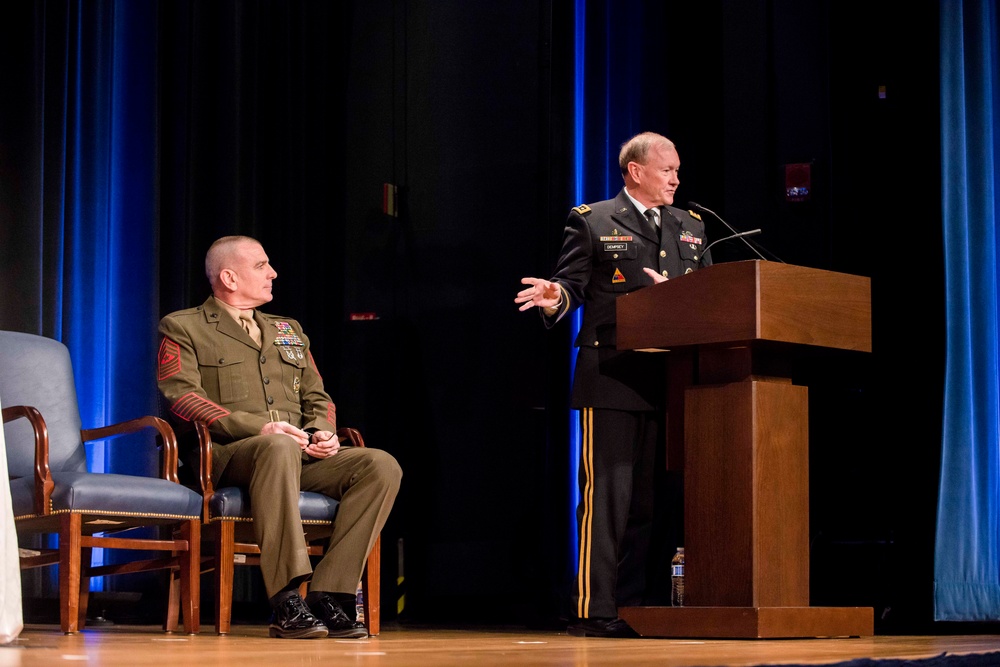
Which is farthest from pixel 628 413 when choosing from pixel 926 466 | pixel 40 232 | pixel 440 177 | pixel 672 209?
pixel 40 232

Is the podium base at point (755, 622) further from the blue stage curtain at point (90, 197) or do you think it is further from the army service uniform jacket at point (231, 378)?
the blue stage curtain at point (90, 197)

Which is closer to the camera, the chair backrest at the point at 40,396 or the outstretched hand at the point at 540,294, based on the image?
the outstretched hand at the point at 540,294

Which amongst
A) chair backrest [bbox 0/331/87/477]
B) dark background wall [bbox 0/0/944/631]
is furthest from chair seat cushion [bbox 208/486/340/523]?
dark background wall [bbox 0/0/944/631]

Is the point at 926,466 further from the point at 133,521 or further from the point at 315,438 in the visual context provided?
the point at 133,521

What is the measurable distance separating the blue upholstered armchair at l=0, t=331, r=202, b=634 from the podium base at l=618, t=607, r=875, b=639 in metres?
1.24

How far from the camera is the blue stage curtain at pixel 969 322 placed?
3.48m

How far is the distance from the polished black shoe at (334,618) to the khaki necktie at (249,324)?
2.96 feet

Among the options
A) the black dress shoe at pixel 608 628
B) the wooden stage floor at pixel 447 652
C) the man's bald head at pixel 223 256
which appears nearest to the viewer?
the wooden stage floor at pixel 447 652

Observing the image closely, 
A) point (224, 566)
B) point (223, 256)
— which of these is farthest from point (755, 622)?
point (223, 256)

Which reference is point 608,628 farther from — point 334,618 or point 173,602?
point 173,602

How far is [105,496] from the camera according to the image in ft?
9.96

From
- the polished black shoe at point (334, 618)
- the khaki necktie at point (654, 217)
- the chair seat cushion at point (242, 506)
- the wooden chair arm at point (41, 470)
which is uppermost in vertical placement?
the khaki necktie at point (654, 217)

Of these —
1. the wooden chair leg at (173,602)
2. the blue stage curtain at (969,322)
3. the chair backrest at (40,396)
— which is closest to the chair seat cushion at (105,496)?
the chair backrest at (40,396)

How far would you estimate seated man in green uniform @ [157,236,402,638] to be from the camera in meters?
2.98
